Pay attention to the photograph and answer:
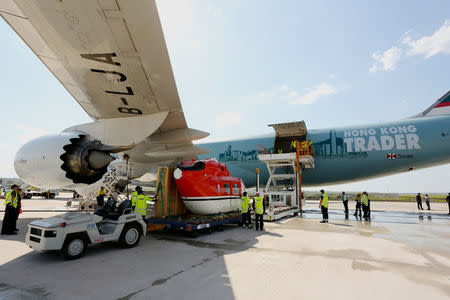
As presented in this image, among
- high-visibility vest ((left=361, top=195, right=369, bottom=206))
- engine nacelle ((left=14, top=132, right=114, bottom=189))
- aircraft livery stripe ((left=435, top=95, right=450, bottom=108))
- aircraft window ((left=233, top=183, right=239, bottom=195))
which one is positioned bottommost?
high-visibility vest ((left=361, top=195, right=369, bottom=206))

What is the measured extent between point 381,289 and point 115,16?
6.55 meters

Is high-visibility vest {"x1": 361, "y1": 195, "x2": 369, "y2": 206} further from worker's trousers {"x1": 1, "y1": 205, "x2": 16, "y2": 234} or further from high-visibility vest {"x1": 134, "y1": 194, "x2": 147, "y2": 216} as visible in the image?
worker's trousers {"x1": 1, "y1": 205, "x2": 16, "y2": 234}

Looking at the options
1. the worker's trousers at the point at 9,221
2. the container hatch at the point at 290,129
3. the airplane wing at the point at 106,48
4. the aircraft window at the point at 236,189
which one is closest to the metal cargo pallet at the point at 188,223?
the aircraft window at the point at 236,189

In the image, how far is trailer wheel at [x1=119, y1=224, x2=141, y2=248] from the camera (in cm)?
708

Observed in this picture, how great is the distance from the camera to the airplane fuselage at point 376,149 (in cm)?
1648

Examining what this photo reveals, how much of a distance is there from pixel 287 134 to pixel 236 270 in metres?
16.5

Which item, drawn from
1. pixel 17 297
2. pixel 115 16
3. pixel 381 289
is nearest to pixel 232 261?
pixel 381 289

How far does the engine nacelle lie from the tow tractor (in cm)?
101

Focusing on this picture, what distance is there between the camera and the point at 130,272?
5117 millimetres

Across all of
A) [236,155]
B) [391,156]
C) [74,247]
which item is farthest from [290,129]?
[74,247]

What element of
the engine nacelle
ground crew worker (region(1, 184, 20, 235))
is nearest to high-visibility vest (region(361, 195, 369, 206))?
the engine nacelle

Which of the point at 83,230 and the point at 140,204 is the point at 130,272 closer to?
the point at 83,230

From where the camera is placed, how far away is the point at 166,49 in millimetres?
4535

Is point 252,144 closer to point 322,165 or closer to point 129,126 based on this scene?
point 322,165
